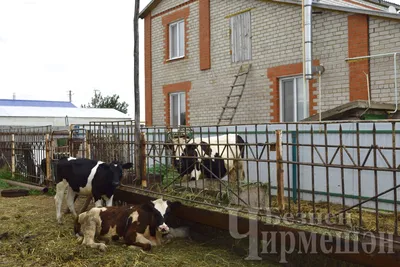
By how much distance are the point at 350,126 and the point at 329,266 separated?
106 inches

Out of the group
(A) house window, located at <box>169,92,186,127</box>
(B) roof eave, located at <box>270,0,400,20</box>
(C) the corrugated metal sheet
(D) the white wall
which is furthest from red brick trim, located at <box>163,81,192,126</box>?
(C) the corrugated metal sheet

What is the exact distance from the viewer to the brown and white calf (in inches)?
220

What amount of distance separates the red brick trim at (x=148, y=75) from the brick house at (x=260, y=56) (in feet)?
0.12

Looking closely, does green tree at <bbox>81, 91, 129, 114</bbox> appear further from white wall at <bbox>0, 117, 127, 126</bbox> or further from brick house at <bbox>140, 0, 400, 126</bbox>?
brick house at <bbox>140, 0, 400, 126</bbox>

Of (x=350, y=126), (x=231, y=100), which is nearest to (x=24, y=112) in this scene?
(x=231, y=100)

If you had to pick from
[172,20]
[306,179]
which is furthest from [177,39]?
[306,179]

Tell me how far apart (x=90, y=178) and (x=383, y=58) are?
6662 millimetres

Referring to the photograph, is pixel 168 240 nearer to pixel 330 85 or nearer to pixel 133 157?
pixel 133 157

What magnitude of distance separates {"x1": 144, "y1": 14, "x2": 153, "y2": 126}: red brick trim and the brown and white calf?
9.66 m

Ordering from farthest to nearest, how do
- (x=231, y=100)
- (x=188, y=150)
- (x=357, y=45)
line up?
(x=231, y=100)
(x=357, y=45)
(x=188, y=150)

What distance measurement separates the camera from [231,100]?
12531 mm

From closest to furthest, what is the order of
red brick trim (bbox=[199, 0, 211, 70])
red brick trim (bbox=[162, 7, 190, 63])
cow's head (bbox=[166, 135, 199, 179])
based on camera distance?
A: cow's head (bbox=[166, 135, 199, 179]) → red brick trim (bbox=[199, 0, 211, 70]) → red brick trim (bbox=[162, 7, 190, 63])

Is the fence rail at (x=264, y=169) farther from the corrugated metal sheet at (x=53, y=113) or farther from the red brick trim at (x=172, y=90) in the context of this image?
the corrugated metal sheet at (x=53, y=113)

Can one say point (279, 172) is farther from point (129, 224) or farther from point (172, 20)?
point (172, 20)
